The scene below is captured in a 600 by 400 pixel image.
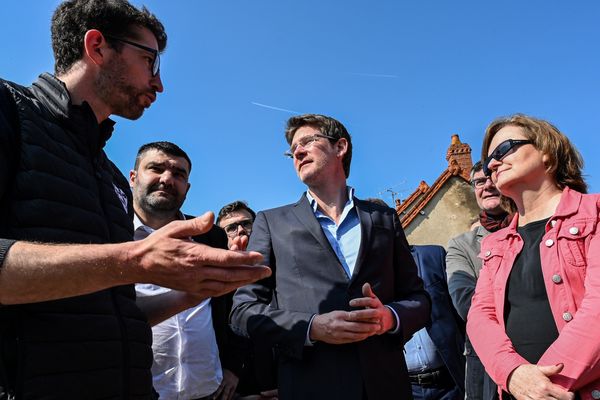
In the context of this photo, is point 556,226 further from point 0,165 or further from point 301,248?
point 0,165

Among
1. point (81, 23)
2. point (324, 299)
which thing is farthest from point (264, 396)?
point (81, 23)

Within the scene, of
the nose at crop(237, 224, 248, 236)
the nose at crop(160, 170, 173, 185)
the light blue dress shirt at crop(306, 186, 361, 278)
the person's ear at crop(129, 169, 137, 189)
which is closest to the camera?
the light blue dress shirt at crop(306, 186, 361, 278)

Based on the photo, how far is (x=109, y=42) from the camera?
2330 millimetres

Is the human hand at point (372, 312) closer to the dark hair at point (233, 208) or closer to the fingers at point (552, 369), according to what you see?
the fingers at point (552, 369)

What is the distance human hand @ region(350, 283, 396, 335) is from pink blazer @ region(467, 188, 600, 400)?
539 millimetres

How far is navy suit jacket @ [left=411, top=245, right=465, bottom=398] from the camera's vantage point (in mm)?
4203

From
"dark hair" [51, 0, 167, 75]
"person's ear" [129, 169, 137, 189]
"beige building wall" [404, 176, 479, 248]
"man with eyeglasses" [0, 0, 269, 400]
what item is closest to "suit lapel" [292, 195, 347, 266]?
"man with eyeglasses" [0, 0, 269, 400]

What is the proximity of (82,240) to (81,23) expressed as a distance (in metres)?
1.21

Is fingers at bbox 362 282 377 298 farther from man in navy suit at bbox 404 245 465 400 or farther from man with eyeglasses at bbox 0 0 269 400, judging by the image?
man in navy suit at bbox 404 245 465 400

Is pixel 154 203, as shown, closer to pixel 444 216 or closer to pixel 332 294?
pixel 332 294

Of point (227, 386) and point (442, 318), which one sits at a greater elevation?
point (442, 318)

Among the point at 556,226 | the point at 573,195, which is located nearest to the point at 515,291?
the point at 556,226

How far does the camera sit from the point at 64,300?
1.63 metres

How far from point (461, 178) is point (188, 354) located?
856 inches
